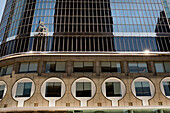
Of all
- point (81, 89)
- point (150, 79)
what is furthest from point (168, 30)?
point (81, 89)

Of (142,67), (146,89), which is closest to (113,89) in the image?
(146,89)

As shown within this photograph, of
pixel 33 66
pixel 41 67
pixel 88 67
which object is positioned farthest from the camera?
pixel 88 67

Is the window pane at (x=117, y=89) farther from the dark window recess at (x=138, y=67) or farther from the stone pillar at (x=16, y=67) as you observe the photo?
the stone pillar at (x=16, y=67)

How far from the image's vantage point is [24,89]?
25812 millimetres

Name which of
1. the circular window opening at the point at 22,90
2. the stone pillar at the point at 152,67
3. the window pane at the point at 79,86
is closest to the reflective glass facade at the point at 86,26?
the stone pillar at the point at 152,67

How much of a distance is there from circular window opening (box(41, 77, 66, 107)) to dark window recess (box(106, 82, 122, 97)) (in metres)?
7.98

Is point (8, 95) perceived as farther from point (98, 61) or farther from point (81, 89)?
point (98, 61)

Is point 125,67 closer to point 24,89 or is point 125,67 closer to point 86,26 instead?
point 86,26

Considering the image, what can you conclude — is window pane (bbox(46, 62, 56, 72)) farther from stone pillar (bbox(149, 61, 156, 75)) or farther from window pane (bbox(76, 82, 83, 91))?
stone pillar (bbox(149, 61, 156, 75))

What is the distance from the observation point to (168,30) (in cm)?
3195

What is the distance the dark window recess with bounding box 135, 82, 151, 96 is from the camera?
26159mm

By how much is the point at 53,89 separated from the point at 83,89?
214 inches

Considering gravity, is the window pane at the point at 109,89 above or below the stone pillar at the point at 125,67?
below

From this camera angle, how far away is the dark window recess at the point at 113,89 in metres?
25.9
